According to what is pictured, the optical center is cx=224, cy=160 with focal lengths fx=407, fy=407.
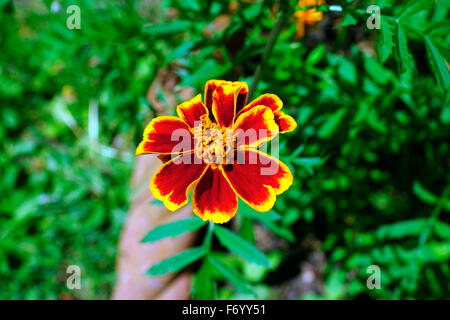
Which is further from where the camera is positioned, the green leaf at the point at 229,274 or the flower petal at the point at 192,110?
the green leaf at the point at 229,274

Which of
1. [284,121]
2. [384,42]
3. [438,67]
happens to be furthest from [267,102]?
[438,67]

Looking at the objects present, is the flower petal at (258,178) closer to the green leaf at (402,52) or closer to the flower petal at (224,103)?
the flower petal at (224,103)

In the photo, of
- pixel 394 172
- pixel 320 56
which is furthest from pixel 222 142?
pixel 394 172

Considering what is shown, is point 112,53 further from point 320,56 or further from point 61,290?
point 61,290

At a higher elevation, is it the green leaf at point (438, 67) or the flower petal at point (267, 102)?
the green leaf at point (438, 67)

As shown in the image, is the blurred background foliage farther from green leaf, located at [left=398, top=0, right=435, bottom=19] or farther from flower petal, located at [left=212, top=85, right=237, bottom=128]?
green leaf, located at [left=398, top=0, right=435, bottom=19]

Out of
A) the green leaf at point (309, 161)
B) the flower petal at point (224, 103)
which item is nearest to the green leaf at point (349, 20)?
the flower petal at point (224, 103)
